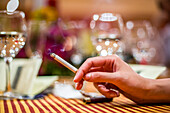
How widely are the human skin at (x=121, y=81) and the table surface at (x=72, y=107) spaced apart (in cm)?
3

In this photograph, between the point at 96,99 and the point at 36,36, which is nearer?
the point at 96,99

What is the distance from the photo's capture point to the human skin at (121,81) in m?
0.67

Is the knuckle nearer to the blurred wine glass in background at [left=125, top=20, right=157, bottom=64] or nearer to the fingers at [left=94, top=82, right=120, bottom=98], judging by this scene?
the fingers at [left=94, top=82, right=120, bottom=98]

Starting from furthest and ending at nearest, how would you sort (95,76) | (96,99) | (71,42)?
(71,42) < (96,99) < (95,76)

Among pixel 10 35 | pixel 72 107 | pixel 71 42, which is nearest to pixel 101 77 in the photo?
pixel 72 107

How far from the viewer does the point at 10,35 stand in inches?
32.0

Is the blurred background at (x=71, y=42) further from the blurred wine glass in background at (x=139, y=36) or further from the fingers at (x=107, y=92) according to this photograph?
the fingers at (x=107, y=92)

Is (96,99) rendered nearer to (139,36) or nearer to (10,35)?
(10,35)

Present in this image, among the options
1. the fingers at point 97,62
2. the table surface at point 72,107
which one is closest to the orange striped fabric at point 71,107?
the table surface at point 72,107

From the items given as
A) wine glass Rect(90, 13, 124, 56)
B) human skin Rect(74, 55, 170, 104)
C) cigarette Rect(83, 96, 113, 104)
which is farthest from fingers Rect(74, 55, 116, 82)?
wine glass Rect(90, 13, 124, 56)

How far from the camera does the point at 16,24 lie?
869 mm

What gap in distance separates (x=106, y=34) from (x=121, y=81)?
1.51 feet

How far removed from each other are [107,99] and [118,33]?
38cm

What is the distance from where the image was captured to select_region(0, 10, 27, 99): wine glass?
2.65ft
